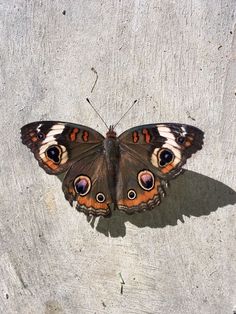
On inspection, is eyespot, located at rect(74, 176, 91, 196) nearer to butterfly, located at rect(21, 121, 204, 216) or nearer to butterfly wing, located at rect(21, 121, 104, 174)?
butterfly, located at rect(21, 121, 204, 216)

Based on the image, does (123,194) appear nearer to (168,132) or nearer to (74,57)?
(168,132)

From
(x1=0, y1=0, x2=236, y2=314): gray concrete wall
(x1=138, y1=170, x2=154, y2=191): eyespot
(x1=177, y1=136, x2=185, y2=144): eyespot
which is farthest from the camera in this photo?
(x1=0, y1=0, x2=236, y2=314): gray concrete wall

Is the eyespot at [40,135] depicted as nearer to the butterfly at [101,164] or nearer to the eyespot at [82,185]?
the butterfly at [101,164]

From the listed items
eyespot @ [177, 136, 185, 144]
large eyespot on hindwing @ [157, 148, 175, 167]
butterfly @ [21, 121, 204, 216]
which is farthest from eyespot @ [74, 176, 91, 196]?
eyespot @ [177, 136, 185, 144]

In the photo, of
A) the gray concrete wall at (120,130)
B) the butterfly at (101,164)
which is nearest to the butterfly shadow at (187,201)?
the gray concrete wall at (120,130)

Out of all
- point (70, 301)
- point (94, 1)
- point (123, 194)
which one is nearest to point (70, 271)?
point (70, 301)

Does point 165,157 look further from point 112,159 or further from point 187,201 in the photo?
point 187,201

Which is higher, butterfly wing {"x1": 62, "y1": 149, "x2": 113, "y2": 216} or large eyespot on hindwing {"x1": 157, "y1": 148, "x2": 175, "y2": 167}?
large eyespot on hindwing {"x1": 157, "y1": 148, "x2": 175, "y2": 167}

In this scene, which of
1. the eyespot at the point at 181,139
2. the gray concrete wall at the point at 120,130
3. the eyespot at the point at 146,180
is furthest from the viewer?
the gray concrete wall at the point at 120,130
